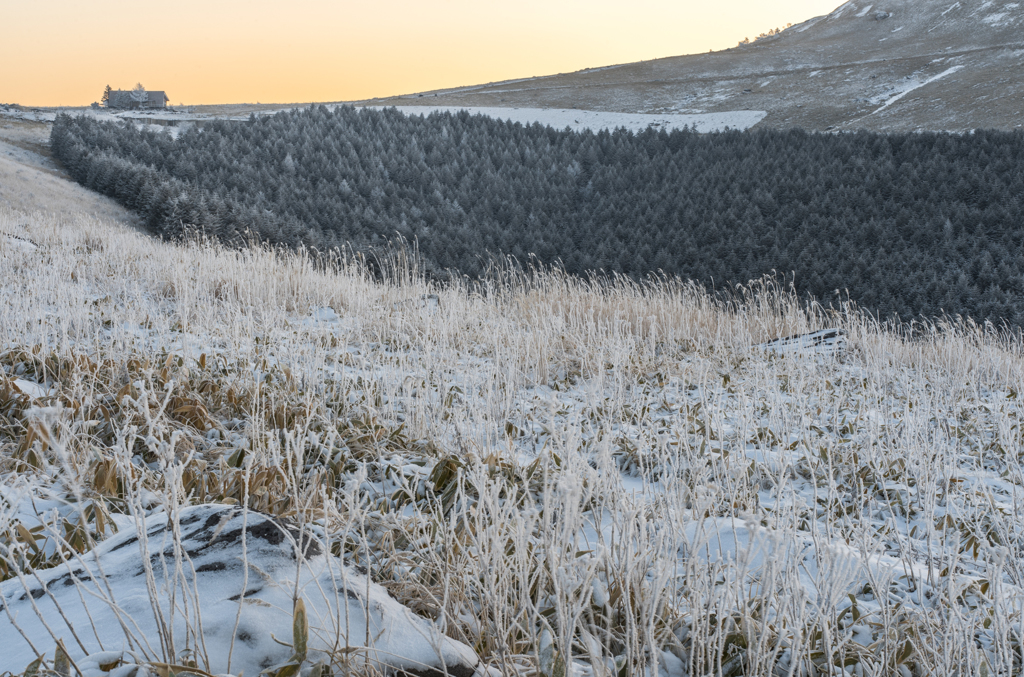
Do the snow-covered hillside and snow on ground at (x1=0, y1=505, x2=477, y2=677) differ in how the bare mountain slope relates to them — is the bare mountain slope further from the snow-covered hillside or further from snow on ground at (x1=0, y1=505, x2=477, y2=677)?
snow on ground at (x1=0, y1=505, x2=477, y2=677)

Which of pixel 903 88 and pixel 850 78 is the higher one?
pixel 850 78

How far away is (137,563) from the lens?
4.89ft

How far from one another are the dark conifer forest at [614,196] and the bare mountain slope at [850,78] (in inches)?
351

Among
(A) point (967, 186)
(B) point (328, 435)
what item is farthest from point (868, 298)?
(B) point (328, 435)

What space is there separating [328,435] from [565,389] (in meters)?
2.17

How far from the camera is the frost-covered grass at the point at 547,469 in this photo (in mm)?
1404

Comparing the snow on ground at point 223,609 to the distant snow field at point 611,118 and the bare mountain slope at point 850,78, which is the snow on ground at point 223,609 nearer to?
the bare mountain slope at point 850,78

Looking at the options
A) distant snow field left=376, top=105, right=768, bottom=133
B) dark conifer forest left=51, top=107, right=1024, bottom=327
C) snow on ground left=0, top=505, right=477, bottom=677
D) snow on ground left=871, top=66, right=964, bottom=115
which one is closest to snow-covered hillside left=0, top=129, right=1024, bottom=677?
snow on ground left=0, top=505, right=477, bottom=677

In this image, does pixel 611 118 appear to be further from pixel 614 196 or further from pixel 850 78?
pixel 850 78

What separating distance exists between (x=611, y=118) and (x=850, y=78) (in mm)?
16050

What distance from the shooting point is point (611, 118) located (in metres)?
31.6

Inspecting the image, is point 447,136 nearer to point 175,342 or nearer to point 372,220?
point 372,220

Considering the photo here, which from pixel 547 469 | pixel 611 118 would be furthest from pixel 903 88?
pixel 547 469

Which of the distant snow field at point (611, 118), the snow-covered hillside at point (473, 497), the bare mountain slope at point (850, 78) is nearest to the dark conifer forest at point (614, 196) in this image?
the distant snow field at point (611, 118)
